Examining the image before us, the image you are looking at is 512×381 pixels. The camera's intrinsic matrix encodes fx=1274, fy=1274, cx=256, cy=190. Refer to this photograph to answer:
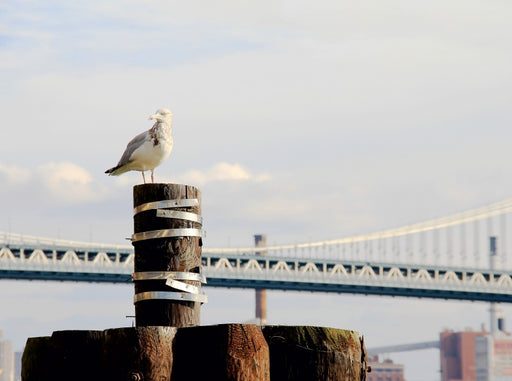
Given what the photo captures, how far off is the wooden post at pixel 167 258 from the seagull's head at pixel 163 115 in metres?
1.03

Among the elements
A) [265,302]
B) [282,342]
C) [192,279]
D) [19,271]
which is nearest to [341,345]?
[282,342]

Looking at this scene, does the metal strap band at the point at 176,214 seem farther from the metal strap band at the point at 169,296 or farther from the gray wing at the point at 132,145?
the gray wing at the point at 132,145

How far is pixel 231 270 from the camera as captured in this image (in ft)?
322

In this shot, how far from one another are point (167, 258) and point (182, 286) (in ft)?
0.54

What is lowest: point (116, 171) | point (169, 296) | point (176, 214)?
point (169, 296)

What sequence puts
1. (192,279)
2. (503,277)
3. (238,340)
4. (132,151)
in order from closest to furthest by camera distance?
(238,340) < (192,279) < (132,151) < (503,277)

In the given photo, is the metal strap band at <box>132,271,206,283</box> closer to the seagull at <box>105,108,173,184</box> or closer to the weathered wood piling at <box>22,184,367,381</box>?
the weathered wood piling at <box>22,184,367,381</box>

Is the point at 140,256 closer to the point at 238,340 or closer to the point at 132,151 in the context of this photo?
the point at 238,340

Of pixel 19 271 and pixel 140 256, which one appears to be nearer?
pixel 140 256

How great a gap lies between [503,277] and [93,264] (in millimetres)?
37178

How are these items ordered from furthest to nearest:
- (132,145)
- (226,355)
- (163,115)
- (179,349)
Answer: (132,145) → (163,115) → (179,349) → (226,355)

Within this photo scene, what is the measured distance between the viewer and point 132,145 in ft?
26.6

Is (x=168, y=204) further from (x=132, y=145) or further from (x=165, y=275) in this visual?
(x=132, y=145)

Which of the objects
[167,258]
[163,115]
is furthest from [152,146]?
[167,258]
